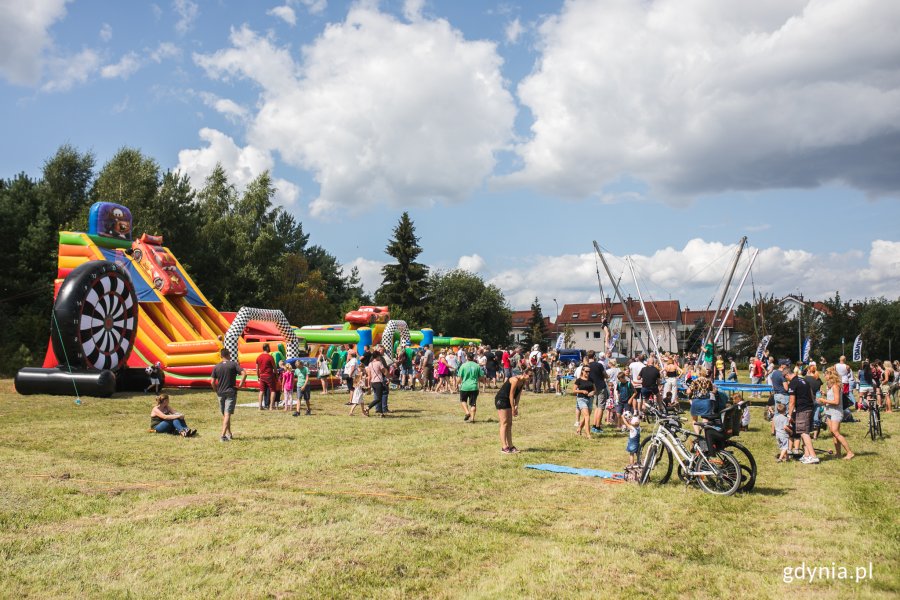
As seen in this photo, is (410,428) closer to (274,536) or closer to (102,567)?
(274,536)

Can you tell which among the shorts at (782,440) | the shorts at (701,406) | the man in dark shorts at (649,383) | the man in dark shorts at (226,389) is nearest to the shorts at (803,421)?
the shorts at (782,440)

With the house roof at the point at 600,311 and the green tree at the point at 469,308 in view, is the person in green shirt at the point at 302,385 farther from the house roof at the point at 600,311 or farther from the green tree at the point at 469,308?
the house roof at the point at 600,311

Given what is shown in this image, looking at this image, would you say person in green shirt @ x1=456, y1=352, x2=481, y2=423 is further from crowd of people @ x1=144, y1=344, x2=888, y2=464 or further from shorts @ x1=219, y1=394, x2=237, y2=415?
shorts @ x1=219, y1=394, x2=237, y2=415

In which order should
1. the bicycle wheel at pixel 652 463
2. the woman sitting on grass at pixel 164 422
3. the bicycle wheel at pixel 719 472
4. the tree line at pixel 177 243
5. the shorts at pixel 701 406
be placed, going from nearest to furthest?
the bicycle wheel at pixel 719 472 < the bicycle wheel at pixel 652 463 < the shorts at pixel 701 406 < the woman sitting on grass at pixel 164 422 < the tree line at pixel 177 243

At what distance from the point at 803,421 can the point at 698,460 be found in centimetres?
363

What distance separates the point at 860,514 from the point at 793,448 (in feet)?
14.6

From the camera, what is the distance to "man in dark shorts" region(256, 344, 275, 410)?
17.3m

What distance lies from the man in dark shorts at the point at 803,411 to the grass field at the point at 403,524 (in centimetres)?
45

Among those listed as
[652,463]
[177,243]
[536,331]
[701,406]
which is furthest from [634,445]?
[536,331]

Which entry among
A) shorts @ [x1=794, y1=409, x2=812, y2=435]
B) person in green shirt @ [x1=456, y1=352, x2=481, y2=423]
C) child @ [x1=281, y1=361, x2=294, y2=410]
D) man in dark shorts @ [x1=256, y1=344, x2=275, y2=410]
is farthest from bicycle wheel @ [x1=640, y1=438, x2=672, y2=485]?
child @ [x1=281, y1=361, x2=294, y2=410]

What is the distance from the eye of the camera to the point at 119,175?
40.9 meters

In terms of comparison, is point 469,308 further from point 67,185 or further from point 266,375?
point 266,375

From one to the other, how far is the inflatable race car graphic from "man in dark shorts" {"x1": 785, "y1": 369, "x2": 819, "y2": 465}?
19.9 metres

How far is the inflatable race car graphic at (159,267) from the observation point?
944 inches
